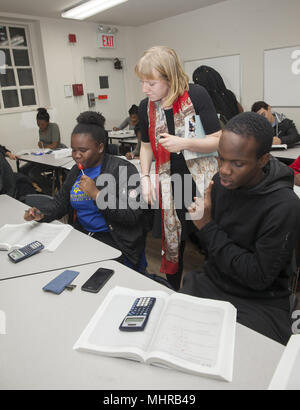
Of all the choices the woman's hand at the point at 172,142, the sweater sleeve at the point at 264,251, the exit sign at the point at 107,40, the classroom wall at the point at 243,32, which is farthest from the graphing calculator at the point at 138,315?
the exit sign at the point at 107,40

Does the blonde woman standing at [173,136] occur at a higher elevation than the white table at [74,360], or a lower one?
higher

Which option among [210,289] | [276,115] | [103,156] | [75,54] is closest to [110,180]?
[103,156]

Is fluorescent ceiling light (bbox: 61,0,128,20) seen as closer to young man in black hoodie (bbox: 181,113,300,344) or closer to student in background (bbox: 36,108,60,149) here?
student in background (bbox: 36,108,60,149)

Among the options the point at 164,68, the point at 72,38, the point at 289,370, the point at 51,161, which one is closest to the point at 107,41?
the point at 72,38

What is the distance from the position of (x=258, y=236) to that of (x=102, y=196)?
2.67ft

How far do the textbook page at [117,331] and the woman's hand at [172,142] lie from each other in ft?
2.42

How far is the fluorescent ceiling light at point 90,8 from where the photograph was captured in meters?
4.59

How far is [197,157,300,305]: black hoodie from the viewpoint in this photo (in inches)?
42.3

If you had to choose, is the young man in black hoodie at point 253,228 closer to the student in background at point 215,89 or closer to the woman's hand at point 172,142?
the woman's hand at point 172,142

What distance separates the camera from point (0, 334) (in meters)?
0.98

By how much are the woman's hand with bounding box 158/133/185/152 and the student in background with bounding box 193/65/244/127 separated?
2.34m

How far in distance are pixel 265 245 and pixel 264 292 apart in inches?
8.4

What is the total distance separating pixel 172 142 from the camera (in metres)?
1.55

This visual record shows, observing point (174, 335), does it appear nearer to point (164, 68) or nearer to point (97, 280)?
point (97, 280)
